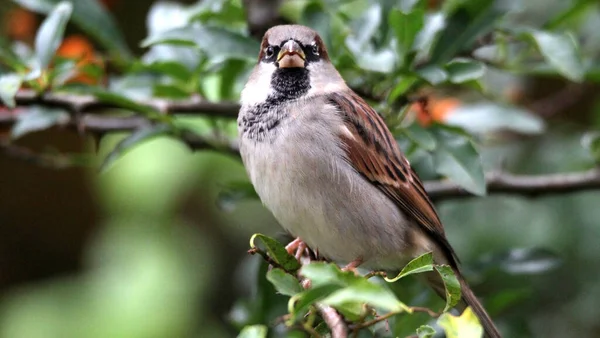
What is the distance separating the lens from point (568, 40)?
7.30 ft

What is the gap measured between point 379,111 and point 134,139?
677 mm

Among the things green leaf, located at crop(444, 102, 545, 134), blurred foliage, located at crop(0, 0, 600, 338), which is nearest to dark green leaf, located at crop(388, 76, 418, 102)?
blurred foliage, located at crop(0, 0, 600, 338)

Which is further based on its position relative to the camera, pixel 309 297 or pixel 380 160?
pixel 380 160

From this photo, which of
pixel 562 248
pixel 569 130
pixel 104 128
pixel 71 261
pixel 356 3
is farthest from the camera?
pixel 71 261

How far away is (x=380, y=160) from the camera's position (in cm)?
225

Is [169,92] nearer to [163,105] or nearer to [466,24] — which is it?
[163,105]

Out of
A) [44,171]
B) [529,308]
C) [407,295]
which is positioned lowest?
[529,308]

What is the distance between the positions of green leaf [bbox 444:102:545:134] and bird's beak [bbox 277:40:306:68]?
1.91 ft

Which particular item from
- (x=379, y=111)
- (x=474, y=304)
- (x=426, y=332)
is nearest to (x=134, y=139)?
(x=379, y=111)

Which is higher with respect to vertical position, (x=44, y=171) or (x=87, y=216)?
(x=44, y=171)

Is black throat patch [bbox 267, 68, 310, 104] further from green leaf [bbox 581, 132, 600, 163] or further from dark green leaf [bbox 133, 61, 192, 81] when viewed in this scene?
green leaf [bbox 581, 132, 600, 163]

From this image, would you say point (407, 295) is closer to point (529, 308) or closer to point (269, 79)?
point (269, 79)

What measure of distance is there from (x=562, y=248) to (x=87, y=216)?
3039 mm

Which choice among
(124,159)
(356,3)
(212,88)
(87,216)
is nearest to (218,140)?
(212,88)
